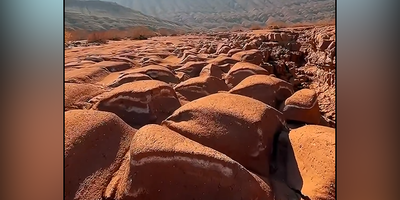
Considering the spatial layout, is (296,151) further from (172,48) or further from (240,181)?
(172,48)

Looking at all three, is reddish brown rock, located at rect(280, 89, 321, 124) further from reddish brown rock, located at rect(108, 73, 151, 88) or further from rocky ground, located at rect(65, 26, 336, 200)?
reddish brown rock, located at rect(108, 73, 151, 88)

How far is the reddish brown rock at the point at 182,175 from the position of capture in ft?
4.09

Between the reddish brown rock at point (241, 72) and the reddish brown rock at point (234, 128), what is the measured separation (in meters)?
0.13

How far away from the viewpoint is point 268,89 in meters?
1.43

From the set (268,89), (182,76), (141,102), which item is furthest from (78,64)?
(268,89)

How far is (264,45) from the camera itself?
145 cm

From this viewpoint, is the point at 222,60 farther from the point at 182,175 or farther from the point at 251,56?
the point at 182,175

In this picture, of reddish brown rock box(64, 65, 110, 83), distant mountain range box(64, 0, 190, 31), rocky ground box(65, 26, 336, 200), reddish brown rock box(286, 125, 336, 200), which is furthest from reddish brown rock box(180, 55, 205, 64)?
reddish brown rock box(286, 125, 336, 200)
